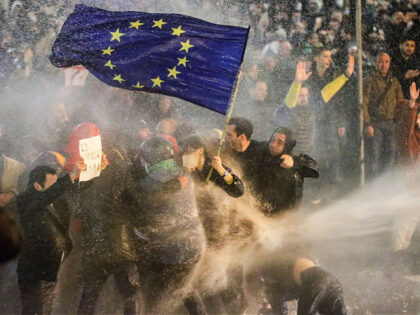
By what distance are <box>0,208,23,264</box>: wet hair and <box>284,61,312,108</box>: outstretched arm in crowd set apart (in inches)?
167

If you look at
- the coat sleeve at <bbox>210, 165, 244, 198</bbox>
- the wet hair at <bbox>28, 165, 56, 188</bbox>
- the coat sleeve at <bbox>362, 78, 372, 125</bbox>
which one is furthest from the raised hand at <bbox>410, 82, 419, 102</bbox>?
the wet hair at <bbox>28, 165, 56, 188</bbox>

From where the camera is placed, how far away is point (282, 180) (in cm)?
536

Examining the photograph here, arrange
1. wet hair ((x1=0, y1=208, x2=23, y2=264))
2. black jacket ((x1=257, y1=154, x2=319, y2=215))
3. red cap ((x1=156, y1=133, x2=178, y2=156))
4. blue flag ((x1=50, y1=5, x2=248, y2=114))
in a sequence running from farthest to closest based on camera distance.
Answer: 1. black jacket ((x1=257, y1=154, x2=319, y2=215))
2. red cap ((x1=156, y1=133, x2=178, y2=156))
3. blue flag ((x1=50, y1=5, x2=248, y2=114))
4. wet hair ((x1=0, y1=208, x2=23, y2=264))

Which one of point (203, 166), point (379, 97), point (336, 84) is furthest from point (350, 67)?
point (203, 166)

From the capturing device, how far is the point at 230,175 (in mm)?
5012

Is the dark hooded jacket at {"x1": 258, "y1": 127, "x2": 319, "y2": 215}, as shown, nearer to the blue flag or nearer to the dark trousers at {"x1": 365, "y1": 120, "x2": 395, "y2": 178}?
the dark trousers at {"x1": 365, "y1": 120, "x2": 395, "y2": 178}

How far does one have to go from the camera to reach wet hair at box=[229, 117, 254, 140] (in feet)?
17.2

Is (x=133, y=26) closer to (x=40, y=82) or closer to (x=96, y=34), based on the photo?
(x=96, y=34)

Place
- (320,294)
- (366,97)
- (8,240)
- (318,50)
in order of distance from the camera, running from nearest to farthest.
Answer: (8,240) → (320,294) → (318,50) → (366,97)

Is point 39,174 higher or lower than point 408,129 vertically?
lower

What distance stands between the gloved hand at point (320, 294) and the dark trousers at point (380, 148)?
1.48 meters

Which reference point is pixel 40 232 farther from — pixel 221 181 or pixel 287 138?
pixel 287 138

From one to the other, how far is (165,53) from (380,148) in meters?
3.16

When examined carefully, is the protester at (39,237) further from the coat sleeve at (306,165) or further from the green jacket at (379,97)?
the green jacket at (379,97)
